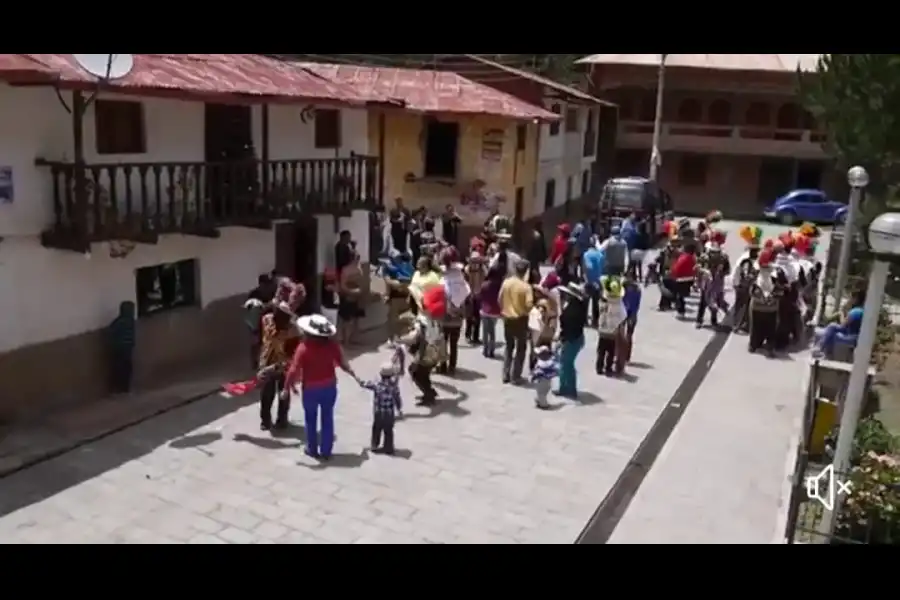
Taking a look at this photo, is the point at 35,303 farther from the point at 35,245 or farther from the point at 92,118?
the point at 92,118

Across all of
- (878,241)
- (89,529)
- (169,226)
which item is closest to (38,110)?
(169,226)

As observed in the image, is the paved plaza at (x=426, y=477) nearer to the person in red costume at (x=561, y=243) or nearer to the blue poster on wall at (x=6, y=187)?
the blue poster on wall at (x=6, y=187)

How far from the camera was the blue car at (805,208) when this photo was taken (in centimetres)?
3247

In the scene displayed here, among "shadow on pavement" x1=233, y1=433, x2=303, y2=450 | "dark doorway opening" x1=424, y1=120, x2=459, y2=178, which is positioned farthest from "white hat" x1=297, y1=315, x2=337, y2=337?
"dark doorway opening" x1=424, y1=120, x2=459, y2=178

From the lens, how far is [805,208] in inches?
1282

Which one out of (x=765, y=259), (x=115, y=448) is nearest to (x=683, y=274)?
(x=765, y=259)

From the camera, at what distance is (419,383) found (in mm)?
10836

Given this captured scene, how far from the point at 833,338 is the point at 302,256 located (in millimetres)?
8264

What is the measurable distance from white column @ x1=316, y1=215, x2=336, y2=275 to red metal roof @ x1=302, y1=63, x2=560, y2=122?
5.87 m

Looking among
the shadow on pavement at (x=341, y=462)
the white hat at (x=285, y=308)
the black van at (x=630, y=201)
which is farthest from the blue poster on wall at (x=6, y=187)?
the black van at (x=630, y=201)

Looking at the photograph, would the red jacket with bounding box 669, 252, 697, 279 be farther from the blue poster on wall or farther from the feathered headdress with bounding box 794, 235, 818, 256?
the blue poster on wall

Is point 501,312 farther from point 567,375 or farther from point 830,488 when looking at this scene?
point 830,488

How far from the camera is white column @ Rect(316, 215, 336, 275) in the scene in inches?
598

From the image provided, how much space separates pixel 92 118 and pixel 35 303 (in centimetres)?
222
